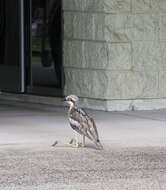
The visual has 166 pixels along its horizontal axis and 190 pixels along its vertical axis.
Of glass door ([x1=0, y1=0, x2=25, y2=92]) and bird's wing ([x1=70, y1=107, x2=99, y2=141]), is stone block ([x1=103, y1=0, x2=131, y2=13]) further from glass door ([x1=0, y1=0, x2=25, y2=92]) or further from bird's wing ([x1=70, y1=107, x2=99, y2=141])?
bird's wing ([x1=70, y1=107, x2=99, y2=141])

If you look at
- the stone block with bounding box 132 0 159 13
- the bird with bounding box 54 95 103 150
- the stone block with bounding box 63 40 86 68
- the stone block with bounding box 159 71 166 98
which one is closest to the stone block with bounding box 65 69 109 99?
the stone block with bounding box 63 40 86 68

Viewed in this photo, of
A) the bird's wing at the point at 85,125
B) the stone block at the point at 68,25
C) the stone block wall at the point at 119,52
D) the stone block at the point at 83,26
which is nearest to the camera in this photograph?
the bird's wing at the point at 85,125

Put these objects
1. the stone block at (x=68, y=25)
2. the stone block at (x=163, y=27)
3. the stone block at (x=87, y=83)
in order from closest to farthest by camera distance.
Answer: the stone block at (x=87, y=83), the stone block at (x=163, y=27), the stone block at (x=68, y=25)

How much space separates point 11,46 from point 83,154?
6.37 m

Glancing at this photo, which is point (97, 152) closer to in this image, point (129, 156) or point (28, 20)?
point (129, 156)

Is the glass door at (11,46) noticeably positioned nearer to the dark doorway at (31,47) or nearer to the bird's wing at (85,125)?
the dark doorway at (31,47)

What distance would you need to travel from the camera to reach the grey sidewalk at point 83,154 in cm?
932

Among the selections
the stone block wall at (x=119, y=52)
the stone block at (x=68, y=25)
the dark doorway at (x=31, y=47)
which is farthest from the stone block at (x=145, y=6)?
the dark doorway at (x=31, y=47)

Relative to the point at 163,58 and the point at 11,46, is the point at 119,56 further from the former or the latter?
the point at 11,46

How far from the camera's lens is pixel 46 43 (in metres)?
16.0

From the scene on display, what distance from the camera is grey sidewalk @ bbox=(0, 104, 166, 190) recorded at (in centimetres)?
932

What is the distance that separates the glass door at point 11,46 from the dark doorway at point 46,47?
262 millimetres

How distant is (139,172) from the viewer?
388 inches

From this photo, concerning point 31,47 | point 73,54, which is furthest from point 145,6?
point 31,47
